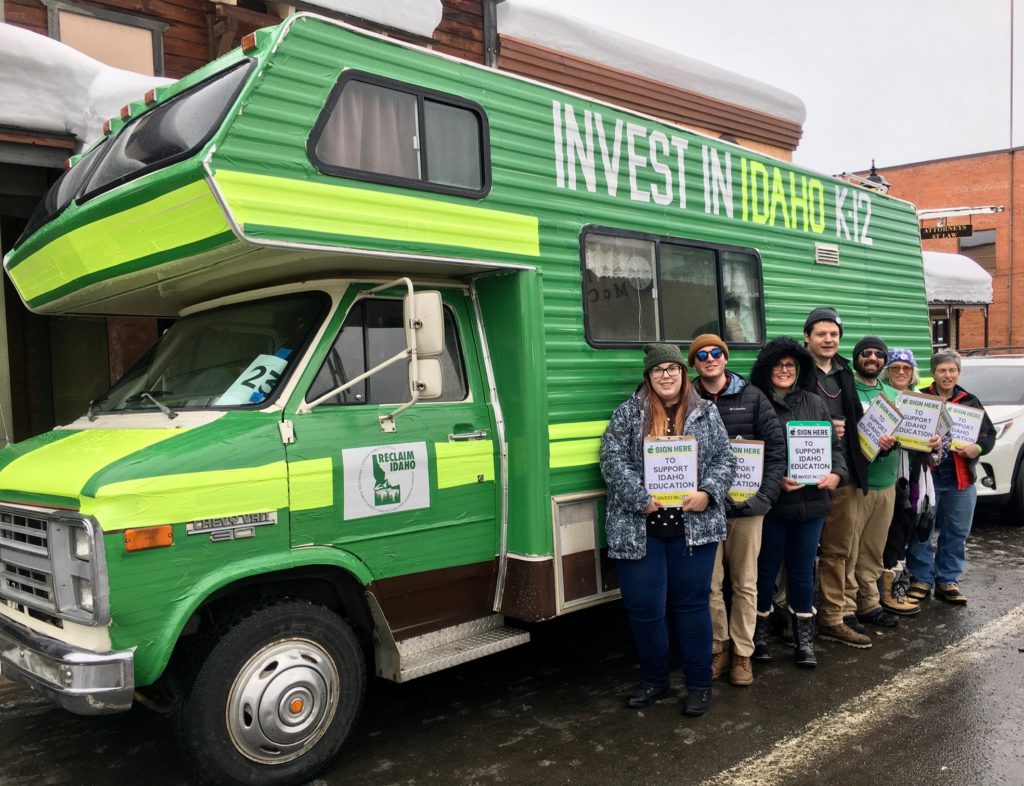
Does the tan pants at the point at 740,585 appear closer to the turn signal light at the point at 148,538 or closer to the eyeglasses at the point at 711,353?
the eyeglasses at the point at 711,353

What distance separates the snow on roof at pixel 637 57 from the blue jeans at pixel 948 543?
8574 mm

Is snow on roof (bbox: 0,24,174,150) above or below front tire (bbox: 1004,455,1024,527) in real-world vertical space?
above

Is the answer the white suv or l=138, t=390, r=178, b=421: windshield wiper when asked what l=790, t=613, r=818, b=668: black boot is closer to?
l=138, t=390, r=178, b=421: windshield wiper

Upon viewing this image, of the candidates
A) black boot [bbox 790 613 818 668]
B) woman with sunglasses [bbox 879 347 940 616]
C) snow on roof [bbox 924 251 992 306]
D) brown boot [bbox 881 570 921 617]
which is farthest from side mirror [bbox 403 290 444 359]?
snow on roof [bbox 924 251 992 306]

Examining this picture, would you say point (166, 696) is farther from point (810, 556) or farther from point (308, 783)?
point (810, 556)

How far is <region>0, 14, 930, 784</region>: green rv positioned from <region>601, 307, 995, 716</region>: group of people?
0.43 meters

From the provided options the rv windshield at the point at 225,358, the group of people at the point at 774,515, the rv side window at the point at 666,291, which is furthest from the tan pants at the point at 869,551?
the rv windshield at the point at 225,358

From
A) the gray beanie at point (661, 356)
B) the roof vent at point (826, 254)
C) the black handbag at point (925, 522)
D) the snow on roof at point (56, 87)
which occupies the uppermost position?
the snow on roof at point (56, 87)

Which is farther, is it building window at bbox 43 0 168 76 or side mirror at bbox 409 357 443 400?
building window at bbox 43 0 168 76

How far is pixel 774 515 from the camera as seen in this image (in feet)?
17.0

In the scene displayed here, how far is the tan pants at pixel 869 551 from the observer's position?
5797 millimetres

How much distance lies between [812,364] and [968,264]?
56.4ft

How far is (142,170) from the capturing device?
389 centimetres

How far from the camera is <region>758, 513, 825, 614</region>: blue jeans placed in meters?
5.23
